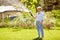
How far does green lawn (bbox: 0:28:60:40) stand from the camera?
65.5 inches

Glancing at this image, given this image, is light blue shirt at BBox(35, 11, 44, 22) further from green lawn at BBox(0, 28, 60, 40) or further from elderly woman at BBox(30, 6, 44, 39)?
green lawn at BBox(0, 28, 60, 40)

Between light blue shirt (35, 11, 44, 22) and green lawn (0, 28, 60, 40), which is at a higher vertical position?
light blue shirt (35, 11, 44, 22)

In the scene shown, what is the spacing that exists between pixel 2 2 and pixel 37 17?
0.47 metres

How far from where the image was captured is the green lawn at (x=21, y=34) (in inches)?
65.5

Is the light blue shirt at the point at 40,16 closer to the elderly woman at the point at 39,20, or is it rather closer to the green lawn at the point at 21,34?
the elderly woman at the point at 39,20

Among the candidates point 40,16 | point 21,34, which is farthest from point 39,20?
point 21,34

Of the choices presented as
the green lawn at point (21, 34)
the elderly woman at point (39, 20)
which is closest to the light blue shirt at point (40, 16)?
the elderly woman at point (39, 20)

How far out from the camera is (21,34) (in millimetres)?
1673

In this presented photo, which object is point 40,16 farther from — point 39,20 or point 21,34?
point 21,34

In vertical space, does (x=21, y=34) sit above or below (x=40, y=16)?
below

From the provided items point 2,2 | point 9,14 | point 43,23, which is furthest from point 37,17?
point 2,2

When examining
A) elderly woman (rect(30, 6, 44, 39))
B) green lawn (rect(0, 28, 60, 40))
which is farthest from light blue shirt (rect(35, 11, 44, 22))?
green lawn (rect(0, 28, 60, 40))

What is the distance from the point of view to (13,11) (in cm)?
168

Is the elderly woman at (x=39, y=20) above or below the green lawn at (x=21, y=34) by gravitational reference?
above
